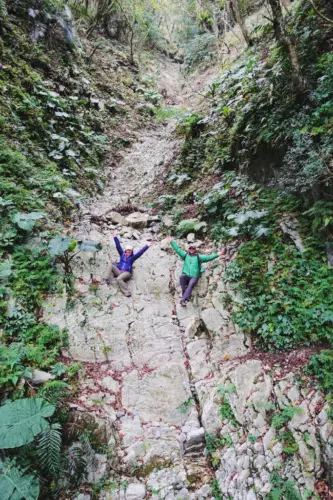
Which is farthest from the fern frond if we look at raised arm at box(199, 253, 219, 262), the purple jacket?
raised arm at box(199, 253, 219, 262)

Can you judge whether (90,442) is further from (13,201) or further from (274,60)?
(274,60)

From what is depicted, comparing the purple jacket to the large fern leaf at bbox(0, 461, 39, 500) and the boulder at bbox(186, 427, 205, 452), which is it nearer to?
the boulder at bbox(186, 427, 205, 452)

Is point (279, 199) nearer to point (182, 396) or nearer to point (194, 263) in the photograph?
point (194, 263)

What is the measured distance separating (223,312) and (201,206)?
11.5 feet

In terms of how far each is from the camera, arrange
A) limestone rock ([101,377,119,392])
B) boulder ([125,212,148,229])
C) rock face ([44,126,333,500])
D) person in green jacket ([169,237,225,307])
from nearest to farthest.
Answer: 1. rock face ([44,126,333,500])
2. limestone rock ([101,377,119,392])
3. person in green jacket ([169,237,225,307])
4. boulder ([125,212,148,229])

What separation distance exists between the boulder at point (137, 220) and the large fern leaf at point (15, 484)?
6125 mm

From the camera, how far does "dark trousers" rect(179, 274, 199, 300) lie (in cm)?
583

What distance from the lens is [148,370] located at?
4.79m

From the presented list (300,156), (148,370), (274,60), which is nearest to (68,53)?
(274,60)

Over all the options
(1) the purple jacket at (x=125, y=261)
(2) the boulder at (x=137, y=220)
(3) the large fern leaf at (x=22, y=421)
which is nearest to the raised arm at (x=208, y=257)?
(1) the purple jacket at (x=125, y=261)

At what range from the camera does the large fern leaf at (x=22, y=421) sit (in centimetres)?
304

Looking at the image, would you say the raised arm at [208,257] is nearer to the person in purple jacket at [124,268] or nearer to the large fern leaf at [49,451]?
the person in purple jacket at [124,268]

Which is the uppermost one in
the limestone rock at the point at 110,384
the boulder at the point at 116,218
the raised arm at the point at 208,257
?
the raised arm at the point at 208,257

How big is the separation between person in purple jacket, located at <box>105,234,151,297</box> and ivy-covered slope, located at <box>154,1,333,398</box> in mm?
1720
